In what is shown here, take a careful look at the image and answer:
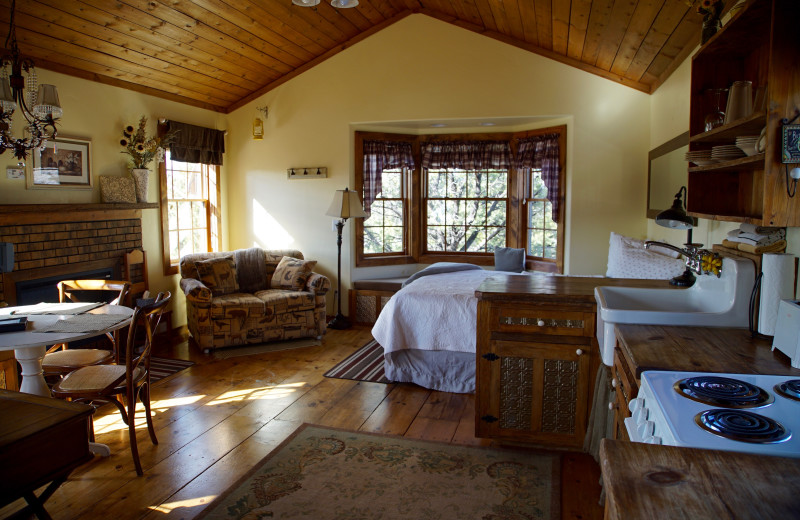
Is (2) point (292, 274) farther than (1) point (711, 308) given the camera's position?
Yes

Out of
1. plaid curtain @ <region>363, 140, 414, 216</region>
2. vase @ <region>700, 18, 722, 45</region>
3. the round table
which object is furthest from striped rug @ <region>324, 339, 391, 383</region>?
vase @ <region>700, 18, 722, 45</region>

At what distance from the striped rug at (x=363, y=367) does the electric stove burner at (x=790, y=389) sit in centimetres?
306

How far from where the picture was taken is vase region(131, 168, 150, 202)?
16.3 ft

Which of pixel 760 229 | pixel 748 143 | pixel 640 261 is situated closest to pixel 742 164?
pixel 748 143

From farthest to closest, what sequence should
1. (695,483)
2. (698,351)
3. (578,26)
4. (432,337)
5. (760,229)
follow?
(578,26)
(432,337)
(760,229)
(698,351)
(695,483)

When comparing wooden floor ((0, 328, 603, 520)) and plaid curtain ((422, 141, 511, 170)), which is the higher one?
plaid curtain ((422, 141, 511, 170))

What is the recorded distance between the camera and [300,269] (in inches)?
220

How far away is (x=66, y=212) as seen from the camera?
14.2 ft

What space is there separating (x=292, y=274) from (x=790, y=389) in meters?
4.66

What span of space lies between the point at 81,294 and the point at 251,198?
2271 mm

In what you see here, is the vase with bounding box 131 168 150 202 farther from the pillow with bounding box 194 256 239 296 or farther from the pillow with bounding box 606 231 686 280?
the pillow with bounding box 606 231 686 280

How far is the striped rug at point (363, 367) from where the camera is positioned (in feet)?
14.4

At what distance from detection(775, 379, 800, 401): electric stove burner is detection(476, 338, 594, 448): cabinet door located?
1349 millimetres

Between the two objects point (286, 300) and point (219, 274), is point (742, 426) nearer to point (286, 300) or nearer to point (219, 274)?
point (286, 300)
